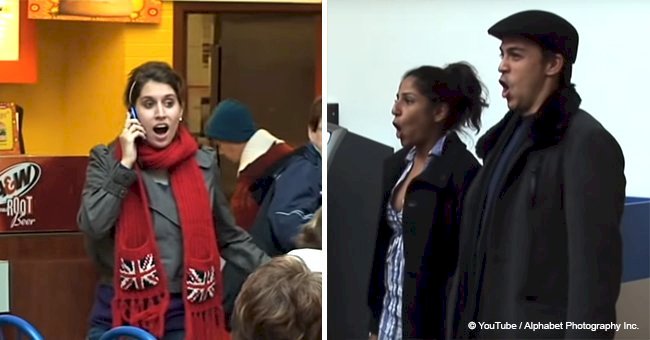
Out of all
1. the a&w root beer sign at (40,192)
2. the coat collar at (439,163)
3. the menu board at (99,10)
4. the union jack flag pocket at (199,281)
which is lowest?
the union jack flag pocket at (199,281)

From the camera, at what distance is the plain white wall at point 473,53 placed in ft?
13.1

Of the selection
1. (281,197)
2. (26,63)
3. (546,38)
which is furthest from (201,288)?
(546,38)

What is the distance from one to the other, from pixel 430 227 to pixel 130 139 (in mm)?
1365

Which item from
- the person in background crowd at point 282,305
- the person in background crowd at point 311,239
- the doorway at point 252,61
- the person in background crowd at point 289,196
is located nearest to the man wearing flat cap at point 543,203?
the person in background crowd at point 282,305

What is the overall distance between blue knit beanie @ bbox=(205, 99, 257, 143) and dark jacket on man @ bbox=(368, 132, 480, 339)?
2.91 feet

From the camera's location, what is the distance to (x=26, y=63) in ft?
15.6

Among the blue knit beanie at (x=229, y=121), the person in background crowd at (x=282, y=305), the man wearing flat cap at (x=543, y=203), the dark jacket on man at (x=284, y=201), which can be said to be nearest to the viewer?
the person in background crowd at (x=282, y=305)

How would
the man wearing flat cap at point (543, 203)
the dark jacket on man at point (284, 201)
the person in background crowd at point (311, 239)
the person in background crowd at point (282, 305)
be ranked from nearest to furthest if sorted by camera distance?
1. the person in background crowd at point (282, 305)
2. the man wearing flat cap at point (543, 203)
3. the person in background crowd at point (311, 239)
4. the dark jacket on man at point (284, 201)

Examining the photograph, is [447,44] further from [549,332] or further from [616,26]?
[549,332]

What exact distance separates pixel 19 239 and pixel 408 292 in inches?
67.6

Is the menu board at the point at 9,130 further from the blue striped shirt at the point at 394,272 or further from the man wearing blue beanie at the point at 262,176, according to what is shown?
the blue striped shirt at the point at 394,272

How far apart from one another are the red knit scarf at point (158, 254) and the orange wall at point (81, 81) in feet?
0.62

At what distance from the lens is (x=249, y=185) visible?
479cm

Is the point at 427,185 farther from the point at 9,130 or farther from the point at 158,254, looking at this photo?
the point at 9,130
